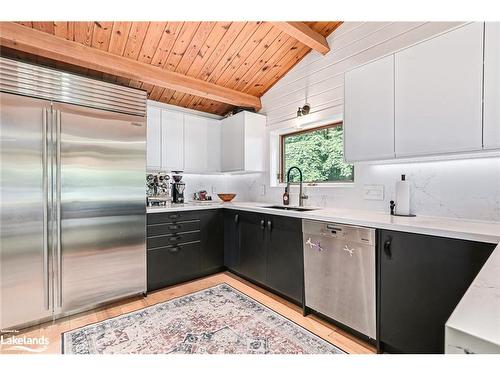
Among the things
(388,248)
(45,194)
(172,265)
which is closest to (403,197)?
(388,248)

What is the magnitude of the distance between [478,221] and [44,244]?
331cm

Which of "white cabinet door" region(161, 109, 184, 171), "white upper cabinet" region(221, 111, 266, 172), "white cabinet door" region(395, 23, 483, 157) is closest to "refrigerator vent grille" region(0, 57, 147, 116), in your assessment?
"white cabinet door" region(161, 109, 184, 171)

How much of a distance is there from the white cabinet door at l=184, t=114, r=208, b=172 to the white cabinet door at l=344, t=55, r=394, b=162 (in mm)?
2094

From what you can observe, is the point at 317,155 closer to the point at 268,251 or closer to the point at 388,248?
the point at 268,251

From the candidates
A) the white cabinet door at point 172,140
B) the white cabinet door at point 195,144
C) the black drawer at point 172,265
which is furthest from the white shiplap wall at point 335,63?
the black drawer at point 172,265

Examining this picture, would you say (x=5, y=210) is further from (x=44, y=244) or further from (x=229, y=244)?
(x=229, y=244)

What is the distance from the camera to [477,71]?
147 centimetres

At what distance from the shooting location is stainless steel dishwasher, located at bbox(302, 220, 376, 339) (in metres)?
1.74

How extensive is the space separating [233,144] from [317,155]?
3.94 feet

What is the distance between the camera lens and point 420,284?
4.89ft

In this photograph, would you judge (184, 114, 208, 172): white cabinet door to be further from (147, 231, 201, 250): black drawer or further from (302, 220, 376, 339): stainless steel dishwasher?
(302, 220, 376, 339): stainless steel dishwasher

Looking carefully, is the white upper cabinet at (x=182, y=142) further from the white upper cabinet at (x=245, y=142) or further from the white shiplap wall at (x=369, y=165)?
the white shiplap wall at (x=369, y=165)
